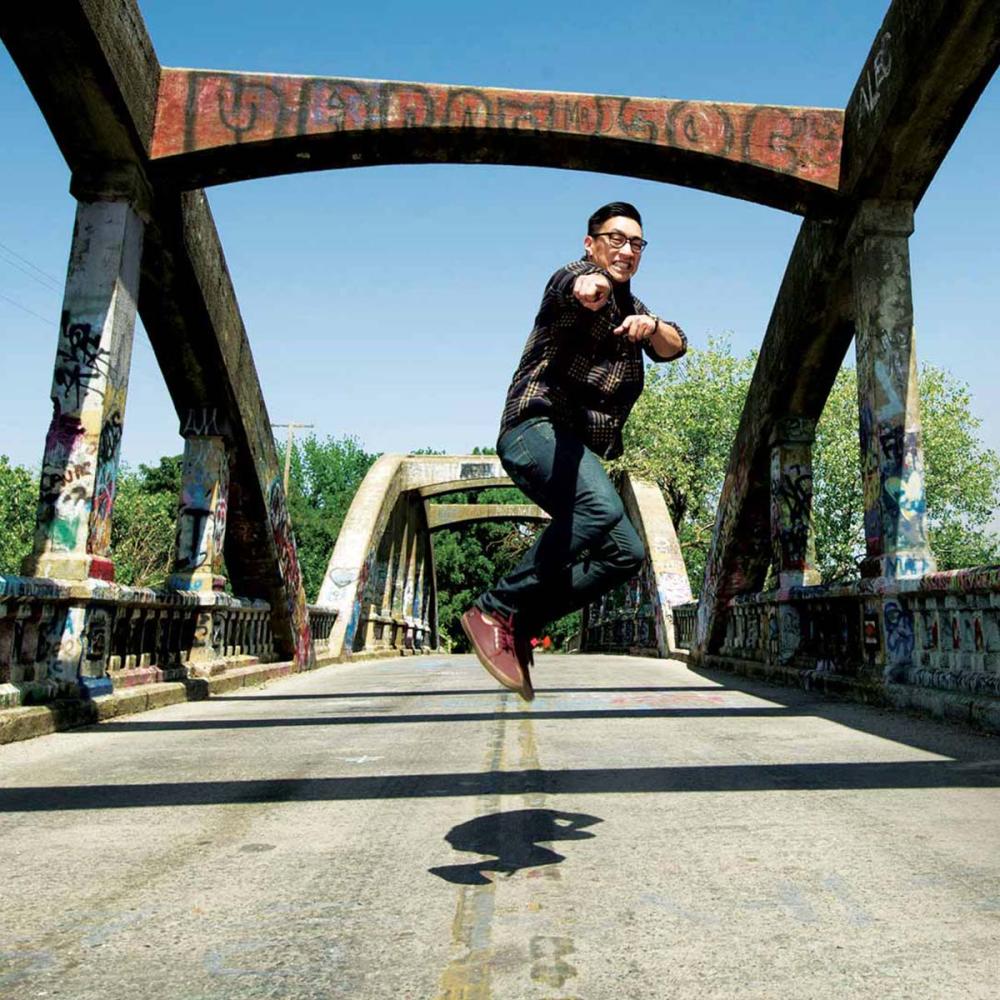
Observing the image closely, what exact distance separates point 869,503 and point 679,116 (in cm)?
390

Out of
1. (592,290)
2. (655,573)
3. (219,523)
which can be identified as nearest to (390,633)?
(655,573)

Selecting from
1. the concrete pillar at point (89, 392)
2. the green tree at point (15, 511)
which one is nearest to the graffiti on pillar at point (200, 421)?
the concrete pillar at point (89, 392)

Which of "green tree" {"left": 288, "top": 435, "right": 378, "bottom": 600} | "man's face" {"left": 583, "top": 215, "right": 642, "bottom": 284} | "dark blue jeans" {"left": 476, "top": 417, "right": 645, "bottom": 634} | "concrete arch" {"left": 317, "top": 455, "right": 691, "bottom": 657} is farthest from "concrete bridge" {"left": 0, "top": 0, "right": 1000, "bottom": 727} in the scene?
"green tree" {"left": 288, "top": 435, "right": 378, "bottom": 600}

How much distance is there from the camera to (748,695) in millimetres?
9523

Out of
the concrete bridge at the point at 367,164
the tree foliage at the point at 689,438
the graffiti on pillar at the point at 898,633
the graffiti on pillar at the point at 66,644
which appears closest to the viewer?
the graffiti on pillar at the point at 66,644

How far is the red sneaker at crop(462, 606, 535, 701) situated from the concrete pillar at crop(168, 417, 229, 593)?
847 cm

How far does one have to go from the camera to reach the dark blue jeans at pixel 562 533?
3.07 meters

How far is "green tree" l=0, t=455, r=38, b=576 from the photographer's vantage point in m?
41.9

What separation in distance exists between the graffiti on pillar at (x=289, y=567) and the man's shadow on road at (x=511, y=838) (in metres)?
9.56

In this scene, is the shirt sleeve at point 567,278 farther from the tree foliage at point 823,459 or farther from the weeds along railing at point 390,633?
the tree foliage at point 823,459

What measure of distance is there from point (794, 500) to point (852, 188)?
14.7ft

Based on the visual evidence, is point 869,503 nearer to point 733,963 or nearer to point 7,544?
point 733,963

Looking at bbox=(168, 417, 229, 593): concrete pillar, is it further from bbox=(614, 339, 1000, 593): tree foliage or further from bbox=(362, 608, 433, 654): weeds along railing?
bbox=(614, 339, 1000, 593): tree foliage

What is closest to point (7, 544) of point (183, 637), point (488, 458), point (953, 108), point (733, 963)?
point (488, 458)
